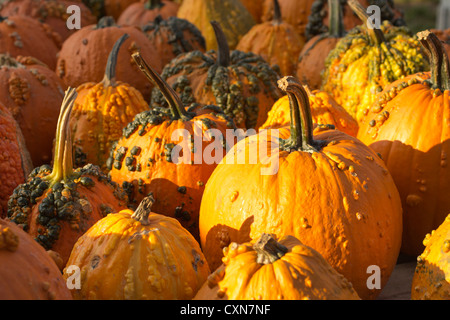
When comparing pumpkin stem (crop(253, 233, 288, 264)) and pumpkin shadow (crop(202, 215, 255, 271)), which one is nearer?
pumpkin stem (crop(253, 233, 288, 264))

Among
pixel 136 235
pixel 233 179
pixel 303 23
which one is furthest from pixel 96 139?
pixel 303 23

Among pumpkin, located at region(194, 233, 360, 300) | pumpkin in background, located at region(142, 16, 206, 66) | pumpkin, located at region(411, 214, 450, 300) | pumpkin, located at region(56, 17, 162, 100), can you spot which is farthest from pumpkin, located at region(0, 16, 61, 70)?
pumpkin, located at region(411, 214, 450, 300)

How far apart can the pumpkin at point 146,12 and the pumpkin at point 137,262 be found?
371 cm

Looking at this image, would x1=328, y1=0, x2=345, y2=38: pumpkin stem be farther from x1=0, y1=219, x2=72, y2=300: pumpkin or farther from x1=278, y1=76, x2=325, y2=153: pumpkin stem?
x1=0, y1=219, x2=72, y2=300: pumpkin

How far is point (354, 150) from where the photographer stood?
7.07ft

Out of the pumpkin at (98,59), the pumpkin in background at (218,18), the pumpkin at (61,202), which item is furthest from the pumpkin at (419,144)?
the pumpkin in background at (218,18)

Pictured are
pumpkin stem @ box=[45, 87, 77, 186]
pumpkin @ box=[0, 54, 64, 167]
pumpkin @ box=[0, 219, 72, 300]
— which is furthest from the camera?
pumpkin @ box=[0, 54, 64, 167]

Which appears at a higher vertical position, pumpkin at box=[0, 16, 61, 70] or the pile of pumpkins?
pumpkin at box=[0, 16, 61, 70]

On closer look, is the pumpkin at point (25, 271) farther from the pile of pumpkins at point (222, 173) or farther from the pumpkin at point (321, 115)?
the pumpkin at point (321, 115)

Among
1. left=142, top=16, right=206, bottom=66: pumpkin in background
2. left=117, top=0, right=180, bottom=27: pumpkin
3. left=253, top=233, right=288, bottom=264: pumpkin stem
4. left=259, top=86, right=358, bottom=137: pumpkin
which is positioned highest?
left=117, top=0, right=180, bottom=27: pumpkin

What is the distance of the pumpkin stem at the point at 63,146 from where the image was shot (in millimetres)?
2080

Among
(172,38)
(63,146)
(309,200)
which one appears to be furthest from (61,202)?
(172,38)

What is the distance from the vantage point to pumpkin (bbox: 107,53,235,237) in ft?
8.36
